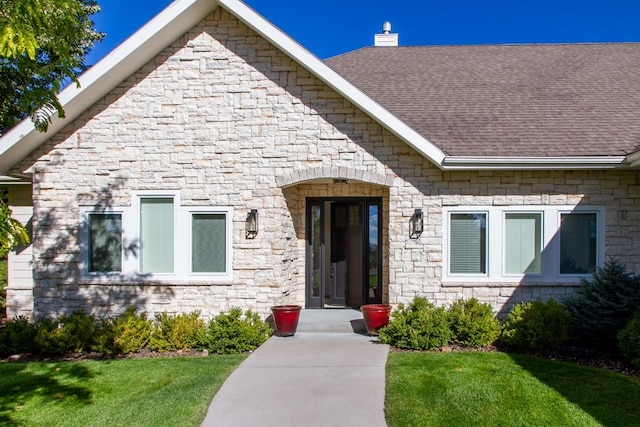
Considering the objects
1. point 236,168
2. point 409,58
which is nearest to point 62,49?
point 236,168

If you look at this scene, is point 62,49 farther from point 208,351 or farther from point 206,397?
point 208,351

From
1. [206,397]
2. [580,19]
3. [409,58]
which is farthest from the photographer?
[580,19]

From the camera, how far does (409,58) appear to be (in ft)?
44.1

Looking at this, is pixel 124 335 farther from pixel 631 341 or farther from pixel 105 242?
pixel 631 341

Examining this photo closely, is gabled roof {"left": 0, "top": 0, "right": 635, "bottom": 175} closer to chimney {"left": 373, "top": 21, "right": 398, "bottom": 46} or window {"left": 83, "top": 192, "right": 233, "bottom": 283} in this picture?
window {"left": 83, "top": 192, "right": 233, "bottom": 283}

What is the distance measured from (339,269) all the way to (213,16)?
19.5 feet

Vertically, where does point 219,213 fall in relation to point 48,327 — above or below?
above

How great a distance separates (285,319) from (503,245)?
430 centimetres

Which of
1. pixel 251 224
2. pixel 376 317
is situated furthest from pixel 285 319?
pixel 251 224

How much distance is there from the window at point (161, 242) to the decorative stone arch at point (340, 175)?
1.50 meters

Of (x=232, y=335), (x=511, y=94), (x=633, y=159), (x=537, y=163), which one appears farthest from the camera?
(x=511, y=94)

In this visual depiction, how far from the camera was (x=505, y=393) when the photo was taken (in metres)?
5.98

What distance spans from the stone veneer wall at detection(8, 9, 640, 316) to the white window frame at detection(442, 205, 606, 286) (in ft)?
0.43

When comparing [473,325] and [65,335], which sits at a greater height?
[473,325]
